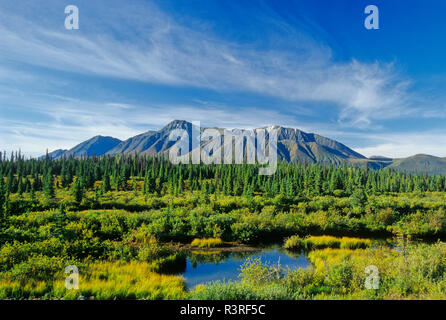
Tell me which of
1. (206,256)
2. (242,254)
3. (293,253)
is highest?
(293,253)

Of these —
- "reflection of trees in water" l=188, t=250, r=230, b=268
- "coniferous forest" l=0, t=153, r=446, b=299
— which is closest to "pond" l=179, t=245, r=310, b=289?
"reflection of trees in water" l=188, t=250, r=230, b=268

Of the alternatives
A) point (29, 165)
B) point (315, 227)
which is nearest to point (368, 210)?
point (315, 227)

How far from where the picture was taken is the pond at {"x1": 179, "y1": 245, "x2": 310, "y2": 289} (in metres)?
19.2

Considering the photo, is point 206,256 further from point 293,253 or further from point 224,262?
point 293,253

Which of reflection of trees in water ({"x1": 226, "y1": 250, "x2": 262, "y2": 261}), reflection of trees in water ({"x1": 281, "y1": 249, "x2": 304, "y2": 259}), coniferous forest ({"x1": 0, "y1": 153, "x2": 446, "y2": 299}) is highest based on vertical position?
coniferous forest ({"x1": 0, "y1": 153, "x2": 446, "y2": 299})

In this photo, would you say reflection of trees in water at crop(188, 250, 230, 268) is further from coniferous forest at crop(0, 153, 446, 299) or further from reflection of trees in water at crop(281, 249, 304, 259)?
reflection of trees in water at crop(281, 249, 304, 259)

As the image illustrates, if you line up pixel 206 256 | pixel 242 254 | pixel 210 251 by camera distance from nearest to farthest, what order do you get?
pixel 206 256 → pixel 242 254 → pixel 210 251

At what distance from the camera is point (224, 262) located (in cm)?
2327

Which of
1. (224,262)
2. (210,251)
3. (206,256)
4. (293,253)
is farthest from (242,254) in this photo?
(293,253)

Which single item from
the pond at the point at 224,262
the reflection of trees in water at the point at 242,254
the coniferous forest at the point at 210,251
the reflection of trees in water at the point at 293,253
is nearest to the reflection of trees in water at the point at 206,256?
the pond at the point at 224,262

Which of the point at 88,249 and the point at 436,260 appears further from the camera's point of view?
the point at 88,249

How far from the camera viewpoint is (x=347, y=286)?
44.5ft
